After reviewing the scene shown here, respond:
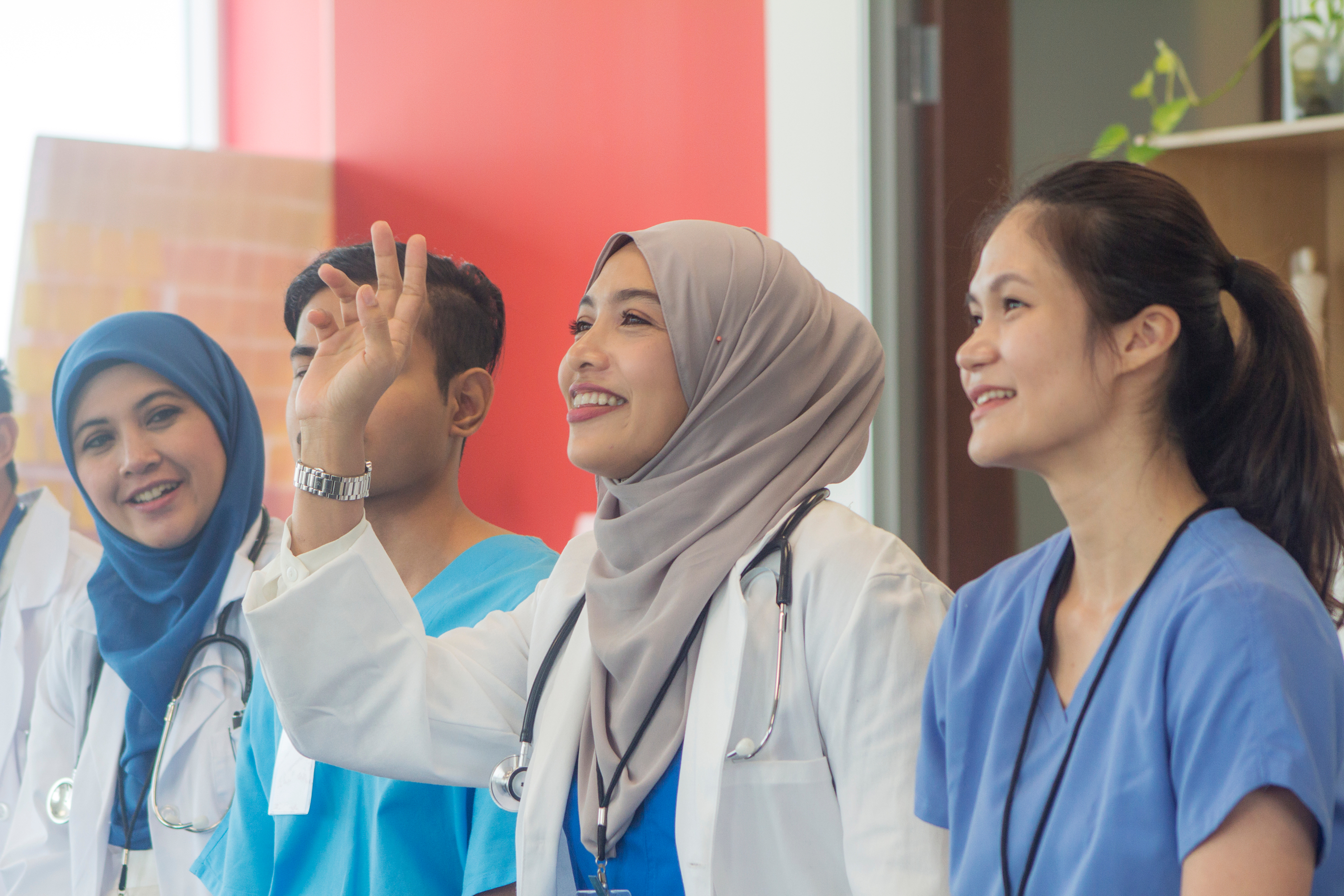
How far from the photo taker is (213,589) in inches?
75.3

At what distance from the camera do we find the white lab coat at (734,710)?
113cm

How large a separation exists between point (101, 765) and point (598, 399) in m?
1.13

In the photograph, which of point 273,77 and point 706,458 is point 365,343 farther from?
point 273,77

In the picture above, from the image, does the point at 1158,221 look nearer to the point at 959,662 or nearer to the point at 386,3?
the point at 959,662

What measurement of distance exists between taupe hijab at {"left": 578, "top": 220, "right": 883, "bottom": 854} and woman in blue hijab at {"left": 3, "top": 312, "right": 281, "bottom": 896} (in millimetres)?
803

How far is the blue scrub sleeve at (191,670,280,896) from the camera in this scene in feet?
5.12

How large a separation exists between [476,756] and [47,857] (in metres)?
0.99

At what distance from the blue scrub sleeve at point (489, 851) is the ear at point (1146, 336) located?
80 cm

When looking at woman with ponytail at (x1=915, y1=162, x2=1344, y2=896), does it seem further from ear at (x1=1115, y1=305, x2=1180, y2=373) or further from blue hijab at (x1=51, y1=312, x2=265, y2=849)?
blue hijab at (x1=51, y1=312, x2=265, y2=849)

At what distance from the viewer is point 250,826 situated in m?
1.58

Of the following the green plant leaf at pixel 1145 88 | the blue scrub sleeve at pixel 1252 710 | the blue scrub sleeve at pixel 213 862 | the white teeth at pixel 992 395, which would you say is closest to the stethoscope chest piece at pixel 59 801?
the blue scrub sleeve at pixel 213 862

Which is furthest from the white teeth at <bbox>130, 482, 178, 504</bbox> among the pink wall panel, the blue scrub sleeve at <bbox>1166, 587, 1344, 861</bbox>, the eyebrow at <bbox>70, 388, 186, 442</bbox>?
the pink wall panel

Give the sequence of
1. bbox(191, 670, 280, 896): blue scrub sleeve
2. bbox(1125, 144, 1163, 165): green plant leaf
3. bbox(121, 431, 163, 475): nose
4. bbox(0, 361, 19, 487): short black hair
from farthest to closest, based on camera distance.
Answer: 1. bbox(0, 361, 19, 487): short black hair
2. bbox(1125, 144, 1163, 165): green plant leaf
3. bbox(121, 431, 163, 475): nose
4. bbox(191, 670, 280, 896): blue scrub sleeve

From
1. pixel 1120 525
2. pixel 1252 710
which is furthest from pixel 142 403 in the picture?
pixel 1252 710
